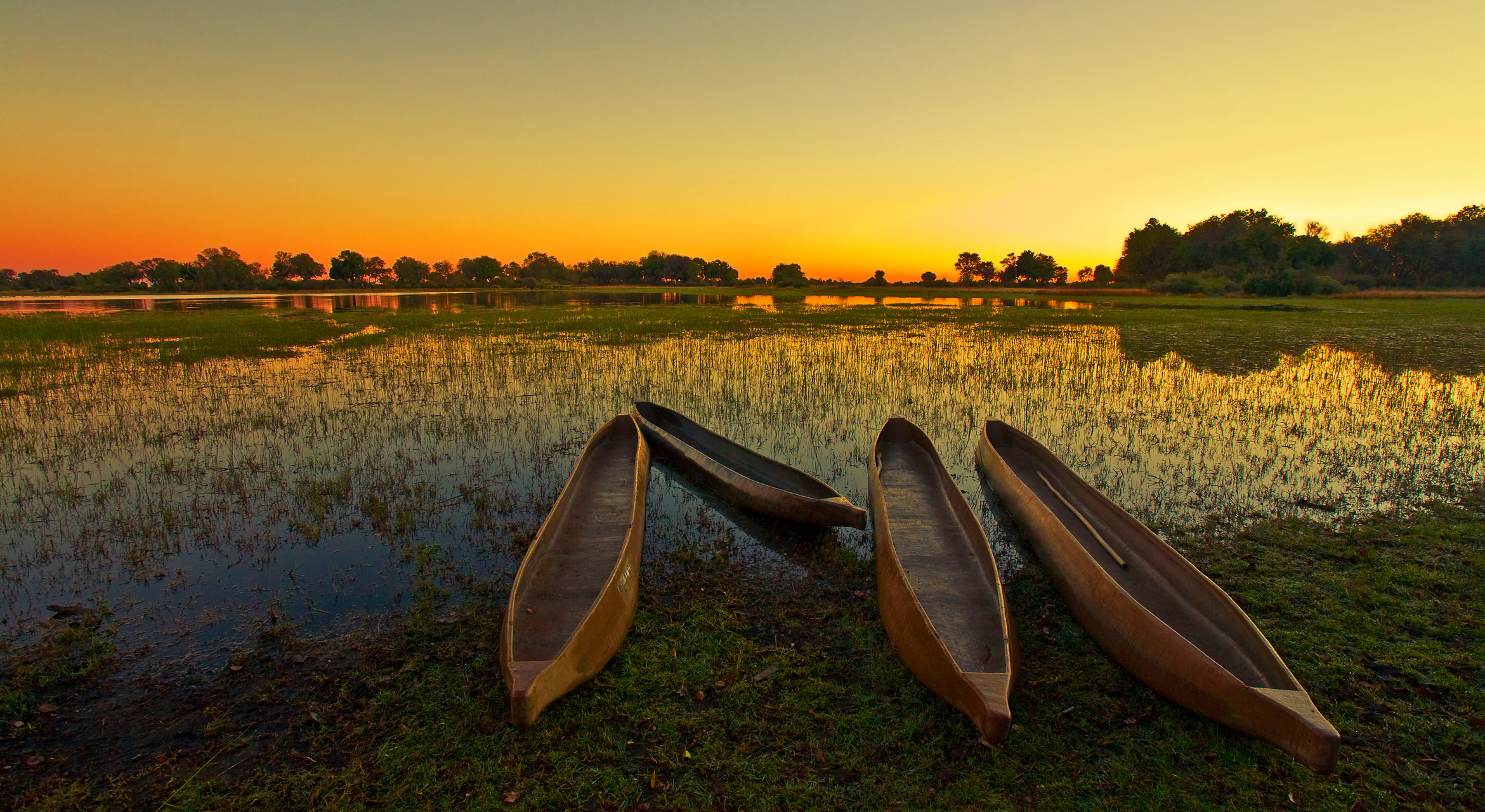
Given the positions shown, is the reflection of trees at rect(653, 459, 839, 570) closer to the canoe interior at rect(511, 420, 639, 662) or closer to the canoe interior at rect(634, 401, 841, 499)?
the canoe interior at rect(634, 401, 841, 499)

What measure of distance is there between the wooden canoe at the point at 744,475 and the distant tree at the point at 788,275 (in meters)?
123

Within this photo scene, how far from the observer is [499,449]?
908 centimetres

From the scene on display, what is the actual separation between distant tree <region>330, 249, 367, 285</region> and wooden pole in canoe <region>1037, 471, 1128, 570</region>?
138 meters

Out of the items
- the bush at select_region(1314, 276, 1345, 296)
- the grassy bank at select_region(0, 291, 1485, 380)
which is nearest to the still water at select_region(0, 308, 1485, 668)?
the grassy bank at select_region(0, 291, 1485, 380)

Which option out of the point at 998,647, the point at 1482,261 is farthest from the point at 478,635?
the point at 1482,261

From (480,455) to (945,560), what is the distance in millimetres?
6932

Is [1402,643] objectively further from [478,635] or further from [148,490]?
[148,490]

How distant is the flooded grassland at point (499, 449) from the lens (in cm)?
534

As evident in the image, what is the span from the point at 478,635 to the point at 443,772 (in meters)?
1.40

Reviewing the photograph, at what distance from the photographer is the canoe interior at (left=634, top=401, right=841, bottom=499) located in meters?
6.91

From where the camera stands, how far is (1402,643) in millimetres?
4273

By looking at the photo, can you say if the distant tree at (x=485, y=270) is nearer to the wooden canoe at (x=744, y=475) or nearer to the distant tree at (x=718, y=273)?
the distant tree at (x=718, y=273)

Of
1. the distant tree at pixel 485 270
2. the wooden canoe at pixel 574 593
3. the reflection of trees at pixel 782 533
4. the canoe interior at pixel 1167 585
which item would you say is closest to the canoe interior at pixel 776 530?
the reflection of trees at pixel 782 533

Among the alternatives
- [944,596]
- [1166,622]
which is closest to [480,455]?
[944,596]
